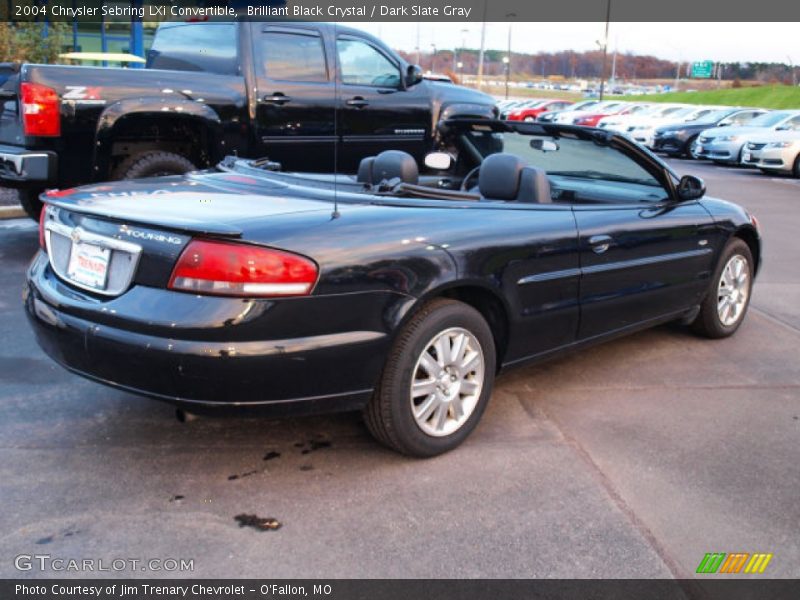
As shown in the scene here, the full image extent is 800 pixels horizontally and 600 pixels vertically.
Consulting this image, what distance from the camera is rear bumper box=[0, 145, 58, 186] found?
643 cm

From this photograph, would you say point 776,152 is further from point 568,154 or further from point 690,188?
point 568,154

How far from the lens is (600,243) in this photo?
14.1ft

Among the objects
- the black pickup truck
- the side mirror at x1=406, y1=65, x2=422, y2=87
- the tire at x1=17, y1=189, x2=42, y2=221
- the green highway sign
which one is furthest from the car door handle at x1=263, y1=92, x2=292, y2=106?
the green highway sign

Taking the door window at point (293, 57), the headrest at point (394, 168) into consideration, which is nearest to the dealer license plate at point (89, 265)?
the headrest at point (394, 168)

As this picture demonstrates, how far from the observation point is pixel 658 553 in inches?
115

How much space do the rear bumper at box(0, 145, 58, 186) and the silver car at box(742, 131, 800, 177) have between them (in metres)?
17.5

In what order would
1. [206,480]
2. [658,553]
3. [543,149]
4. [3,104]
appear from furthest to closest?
1. [3,104]
2. [543,149]
3. [206,480]
4. [658,553]

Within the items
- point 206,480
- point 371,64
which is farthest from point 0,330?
point 371,64

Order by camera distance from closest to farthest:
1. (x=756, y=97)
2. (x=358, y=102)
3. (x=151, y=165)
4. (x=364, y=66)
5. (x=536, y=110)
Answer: (x=151, y=165) → (x=358, y=102) → (x=364, y=66) → (x=536, y=110) → (x=756, y=97)

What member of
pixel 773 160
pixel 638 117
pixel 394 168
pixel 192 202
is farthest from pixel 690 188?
pixel 638 117

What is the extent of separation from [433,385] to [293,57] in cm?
529

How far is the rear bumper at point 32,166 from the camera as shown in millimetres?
6434

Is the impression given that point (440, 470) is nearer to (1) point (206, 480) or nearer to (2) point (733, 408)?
(1) point (206, 480)

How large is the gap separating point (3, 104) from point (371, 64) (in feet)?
11.6
